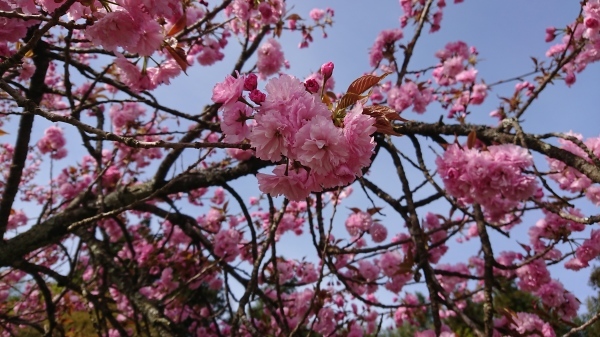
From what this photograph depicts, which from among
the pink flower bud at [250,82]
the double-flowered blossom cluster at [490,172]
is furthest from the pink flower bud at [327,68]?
the double-flowered blossom cluster at [490,172]

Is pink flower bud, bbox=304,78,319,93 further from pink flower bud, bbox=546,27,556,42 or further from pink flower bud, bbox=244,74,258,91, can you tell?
pink flower bud, bbox=546,27,556,42

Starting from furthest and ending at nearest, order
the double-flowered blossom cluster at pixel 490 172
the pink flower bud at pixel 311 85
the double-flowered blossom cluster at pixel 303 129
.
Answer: the double-flowered blossom cluster at pixel 490 172
the pink flower bud at pixel 311 85
the double-flowered blossom cluster at pixel 303 129

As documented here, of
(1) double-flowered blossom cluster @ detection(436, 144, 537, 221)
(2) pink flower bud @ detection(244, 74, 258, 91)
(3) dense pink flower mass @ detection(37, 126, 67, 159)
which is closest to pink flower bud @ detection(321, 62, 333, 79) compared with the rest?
(2) pink flower bud @ detection(244, 74, 258, 91)

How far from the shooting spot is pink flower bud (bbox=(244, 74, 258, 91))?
898 mm

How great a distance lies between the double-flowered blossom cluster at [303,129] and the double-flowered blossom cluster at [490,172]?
3.40ft

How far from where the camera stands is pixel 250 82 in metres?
0.90

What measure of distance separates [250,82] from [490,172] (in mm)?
1272

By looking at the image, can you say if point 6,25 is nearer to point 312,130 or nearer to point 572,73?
point 312,130

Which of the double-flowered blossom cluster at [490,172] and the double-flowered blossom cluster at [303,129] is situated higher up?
the double-flowered blossom cluster at [490,172]

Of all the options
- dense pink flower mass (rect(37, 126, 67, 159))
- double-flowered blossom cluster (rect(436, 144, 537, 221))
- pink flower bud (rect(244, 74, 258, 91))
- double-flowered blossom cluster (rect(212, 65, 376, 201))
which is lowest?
double-flowered blossom cluster (rect(212, 65, 376, 201))

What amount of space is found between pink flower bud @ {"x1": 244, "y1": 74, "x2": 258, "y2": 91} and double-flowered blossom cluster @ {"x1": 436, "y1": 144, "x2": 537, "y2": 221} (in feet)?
3.87

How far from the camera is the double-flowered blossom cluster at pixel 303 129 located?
2.69ft

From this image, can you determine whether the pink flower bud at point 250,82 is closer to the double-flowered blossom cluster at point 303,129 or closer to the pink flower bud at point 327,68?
the double-flowered blossom cluster at point 303,129

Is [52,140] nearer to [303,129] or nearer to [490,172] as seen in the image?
[490,172]
